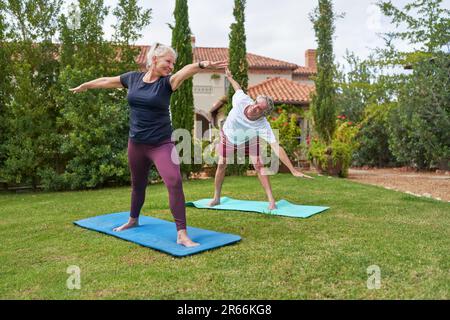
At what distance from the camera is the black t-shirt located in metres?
3.48

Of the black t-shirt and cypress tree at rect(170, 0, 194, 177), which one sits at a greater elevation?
cypress tree at rect(170, 0, 194, 177)

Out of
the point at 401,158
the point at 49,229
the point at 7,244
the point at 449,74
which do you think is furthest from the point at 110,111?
the point at 401,158

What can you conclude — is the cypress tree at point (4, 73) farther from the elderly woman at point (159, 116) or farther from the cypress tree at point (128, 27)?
the elderly woman at point (159, 116)

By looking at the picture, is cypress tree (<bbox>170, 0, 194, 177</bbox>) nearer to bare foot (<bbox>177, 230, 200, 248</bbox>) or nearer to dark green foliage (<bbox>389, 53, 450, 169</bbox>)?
dark green foliage (<bbox>389, 53, 450, 169</bbox>)

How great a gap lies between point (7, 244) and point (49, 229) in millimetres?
609

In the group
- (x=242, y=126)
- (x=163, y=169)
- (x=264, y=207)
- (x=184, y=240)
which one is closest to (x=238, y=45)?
(x=242, y=126)

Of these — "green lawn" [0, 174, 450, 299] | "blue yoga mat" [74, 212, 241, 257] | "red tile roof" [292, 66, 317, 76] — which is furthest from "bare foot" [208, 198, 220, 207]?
"red tile roof" [292, 66, 317, 76]

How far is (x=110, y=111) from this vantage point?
8930mm

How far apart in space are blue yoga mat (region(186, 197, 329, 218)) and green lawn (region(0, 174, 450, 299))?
0.60 feet

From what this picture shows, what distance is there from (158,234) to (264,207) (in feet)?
6.36

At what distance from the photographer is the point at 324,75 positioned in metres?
11.5

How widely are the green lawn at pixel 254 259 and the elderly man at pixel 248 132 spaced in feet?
2.09

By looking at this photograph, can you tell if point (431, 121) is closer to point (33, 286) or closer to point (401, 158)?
point (401, 158)

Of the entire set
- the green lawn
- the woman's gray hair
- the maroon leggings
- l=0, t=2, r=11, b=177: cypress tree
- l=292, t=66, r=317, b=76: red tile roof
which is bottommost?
the green lawn
